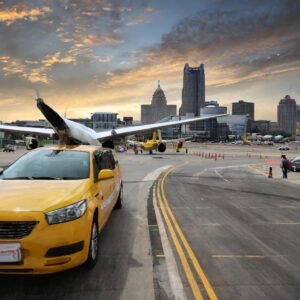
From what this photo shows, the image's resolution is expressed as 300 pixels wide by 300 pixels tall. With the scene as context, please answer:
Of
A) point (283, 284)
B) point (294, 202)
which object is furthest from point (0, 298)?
point (294, 202)

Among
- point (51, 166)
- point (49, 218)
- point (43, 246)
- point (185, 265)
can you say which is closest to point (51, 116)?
point (51, 166)

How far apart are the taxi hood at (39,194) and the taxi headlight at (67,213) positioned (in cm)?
6

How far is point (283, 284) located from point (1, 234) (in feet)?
13.0

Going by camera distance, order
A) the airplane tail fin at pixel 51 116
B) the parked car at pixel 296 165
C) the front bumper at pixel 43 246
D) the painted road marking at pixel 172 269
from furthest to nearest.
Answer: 1. the parked car at pixel 296 165
2. the airplane tail fin at pixel 51 116
3. the painted road marking at pixel 172 269
4. the front bumper at pixel 43 246

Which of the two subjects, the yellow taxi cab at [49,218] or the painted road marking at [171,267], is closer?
the yellow taxi cab at [49,218]

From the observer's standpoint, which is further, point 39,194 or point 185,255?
point 185,255

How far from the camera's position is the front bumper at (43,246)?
455 centimetres

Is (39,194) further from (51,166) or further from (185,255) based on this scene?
(185,255)

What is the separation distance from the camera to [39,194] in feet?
17.2

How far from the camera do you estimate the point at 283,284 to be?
523 cm

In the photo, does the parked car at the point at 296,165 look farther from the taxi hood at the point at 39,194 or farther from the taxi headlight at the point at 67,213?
the taxi headlight at the point at 67,213

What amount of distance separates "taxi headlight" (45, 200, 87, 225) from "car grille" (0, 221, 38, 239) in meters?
0.26

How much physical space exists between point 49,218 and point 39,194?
2.03 ft

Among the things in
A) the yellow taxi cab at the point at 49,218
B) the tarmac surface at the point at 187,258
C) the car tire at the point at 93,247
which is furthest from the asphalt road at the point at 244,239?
the yellow taxi cab at the point at 49,218
